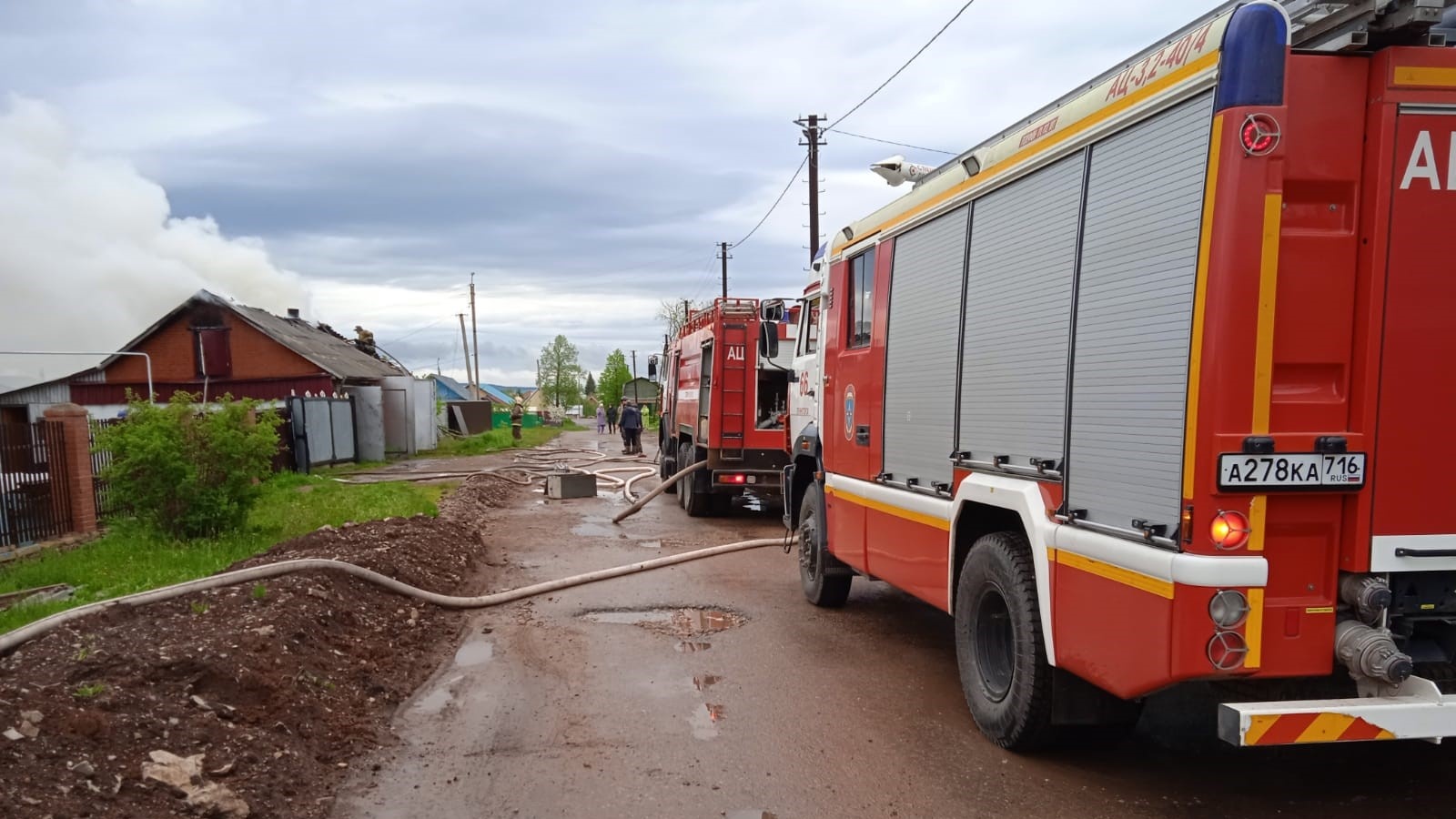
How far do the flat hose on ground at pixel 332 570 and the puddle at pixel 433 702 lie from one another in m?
1.91

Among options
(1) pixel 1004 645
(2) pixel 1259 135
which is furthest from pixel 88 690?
(2) pixel 1259 135

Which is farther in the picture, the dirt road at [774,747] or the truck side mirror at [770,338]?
the truck side mirror at [770,338]

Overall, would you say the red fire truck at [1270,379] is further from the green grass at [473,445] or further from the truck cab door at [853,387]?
the green grass at [473,445]

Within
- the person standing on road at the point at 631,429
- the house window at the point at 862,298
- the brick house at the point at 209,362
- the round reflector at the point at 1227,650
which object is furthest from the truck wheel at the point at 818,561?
the brick house at the point at 209,362

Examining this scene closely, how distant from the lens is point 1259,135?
3.35 meters

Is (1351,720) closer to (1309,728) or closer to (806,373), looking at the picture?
(1309,728)

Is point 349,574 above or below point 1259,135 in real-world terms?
below

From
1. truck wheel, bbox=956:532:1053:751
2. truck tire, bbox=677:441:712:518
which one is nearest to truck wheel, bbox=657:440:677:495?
truck tire, bbox=677:441:712:518

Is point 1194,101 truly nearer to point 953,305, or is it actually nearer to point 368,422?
point 953,305

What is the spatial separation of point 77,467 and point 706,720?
1067 cm

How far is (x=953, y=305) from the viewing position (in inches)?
217

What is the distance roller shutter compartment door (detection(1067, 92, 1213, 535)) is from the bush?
31.0 ft

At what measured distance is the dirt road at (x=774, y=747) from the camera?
14.0 ft

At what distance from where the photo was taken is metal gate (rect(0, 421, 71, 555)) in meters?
11.1
